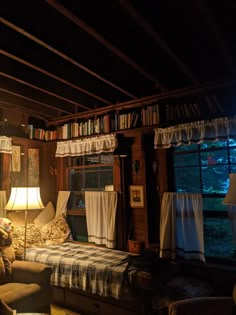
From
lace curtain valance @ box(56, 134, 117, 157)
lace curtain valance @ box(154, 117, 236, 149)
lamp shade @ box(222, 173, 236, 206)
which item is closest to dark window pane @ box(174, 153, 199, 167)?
lace curtain valance @ box(154, 117, 236, 149)

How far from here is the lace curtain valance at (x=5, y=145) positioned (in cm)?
369

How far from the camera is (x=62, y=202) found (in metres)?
4.12

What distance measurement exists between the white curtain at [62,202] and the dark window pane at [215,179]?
2.15 metres

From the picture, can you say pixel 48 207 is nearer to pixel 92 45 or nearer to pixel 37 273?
pixel 37 273

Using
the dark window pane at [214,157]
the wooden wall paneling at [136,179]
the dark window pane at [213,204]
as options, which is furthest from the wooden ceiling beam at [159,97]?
the dark window pane at [213,204]

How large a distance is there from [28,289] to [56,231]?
1.33 meters

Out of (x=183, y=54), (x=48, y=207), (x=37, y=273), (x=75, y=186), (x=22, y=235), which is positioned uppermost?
(x=183, y=54)

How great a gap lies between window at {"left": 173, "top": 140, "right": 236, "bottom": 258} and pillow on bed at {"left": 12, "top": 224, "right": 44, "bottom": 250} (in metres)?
2.04

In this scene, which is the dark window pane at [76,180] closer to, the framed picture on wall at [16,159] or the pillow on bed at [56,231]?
the pillow on bed at [56,231]

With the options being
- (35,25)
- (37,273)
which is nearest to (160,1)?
(35,25)

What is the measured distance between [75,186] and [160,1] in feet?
9.86

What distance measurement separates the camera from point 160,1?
6.45 feet

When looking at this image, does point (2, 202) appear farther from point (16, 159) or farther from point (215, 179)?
point (215, 179)

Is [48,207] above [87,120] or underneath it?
underneath
